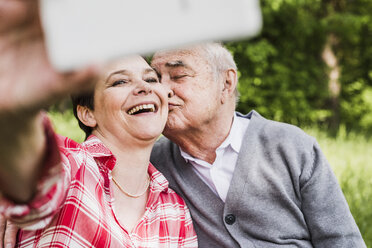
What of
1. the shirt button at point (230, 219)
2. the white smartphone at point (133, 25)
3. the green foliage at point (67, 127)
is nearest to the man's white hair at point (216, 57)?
the shirt button at point (230, 219)

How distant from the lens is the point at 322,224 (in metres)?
2.15

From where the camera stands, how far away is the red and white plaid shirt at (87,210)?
47.3 inches

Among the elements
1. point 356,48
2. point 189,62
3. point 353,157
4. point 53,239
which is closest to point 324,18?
point 356,48

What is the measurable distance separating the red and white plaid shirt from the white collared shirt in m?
0.21

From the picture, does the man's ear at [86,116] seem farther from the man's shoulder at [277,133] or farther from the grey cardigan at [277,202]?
the man's shoulder at [277,133]

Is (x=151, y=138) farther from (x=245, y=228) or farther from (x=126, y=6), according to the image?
(x=126, y=6)

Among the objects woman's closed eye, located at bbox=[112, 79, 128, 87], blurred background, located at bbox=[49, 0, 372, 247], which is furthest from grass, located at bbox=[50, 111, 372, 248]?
woman's closed eye, located at bbox=[112, 79, 128, 87]

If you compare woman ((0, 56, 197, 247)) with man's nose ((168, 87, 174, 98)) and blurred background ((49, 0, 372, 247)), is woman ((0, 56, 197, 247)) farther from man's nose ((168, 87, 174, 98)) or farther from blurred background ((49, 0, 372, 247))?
blurred background ((49, 0, 372, 247))

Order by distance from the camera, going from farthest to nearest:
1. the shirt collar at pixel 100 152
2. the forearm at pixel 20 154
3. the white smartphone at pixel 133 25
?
the shirt collar at pixel 100 152, the forearm at pixel 20 154, the white smartphone at pixel 133 25

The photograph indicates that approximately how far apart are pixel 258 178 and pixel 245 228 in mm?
277

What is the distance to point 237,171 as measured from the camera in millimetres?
2246

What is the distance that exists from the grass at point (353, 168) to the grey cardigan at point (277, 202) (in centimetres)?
114

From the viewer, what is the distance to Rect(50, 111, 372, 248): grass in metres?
3.41

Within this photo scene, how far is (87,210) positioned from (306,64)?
10.6 metres
